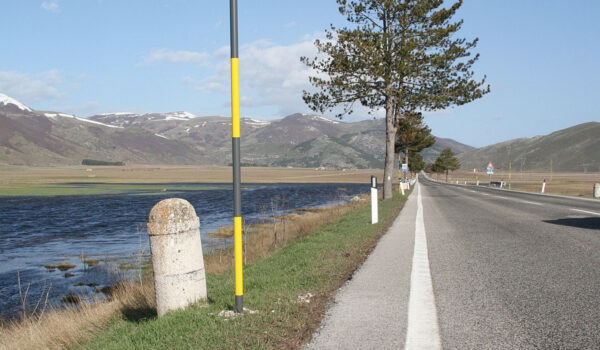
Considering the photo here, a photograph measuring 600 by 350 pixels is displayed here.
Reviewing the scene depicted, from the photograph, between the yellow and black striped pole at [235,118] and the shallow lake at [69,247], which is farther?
the shallow lake at [69,247]

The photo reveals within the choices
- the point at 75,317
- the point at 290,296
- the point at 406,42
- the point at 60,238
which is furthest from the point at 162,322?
the point at 406,42

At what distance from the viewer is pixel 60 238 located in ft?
69.2

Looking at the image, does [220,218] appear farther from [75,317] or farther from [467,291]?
[467,291]

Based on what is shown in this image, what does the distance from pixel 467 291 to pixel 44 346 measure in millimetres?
4922

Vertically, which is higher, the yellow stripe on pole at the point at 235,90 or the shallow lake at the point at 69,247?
the yellow stripe on pole at the point at 235,90

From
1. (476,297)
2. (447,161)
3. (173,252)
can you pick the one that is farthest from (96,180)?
(476,297)

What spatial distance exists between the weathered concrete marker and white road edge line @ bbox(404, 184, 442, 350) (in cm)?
233

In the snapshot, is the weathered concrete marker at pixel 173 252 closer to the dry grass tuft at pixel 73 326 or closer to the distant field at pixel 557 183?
the dry grass tuft at pixel 73 326

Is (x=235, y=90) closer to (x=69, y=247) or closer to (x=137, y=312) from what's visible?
(x=137, y=312)

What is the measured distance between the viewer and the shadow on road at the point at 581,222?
10855mm

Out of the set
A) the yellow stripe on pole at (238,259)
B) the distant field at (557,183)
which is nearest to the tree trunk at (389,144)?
the distant field at (557,183)

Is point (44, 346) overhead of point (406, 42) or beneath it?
beneath

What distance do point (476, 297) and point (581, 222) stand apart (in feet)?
28.6

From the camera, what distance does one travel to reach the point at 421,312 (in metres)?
4.40
